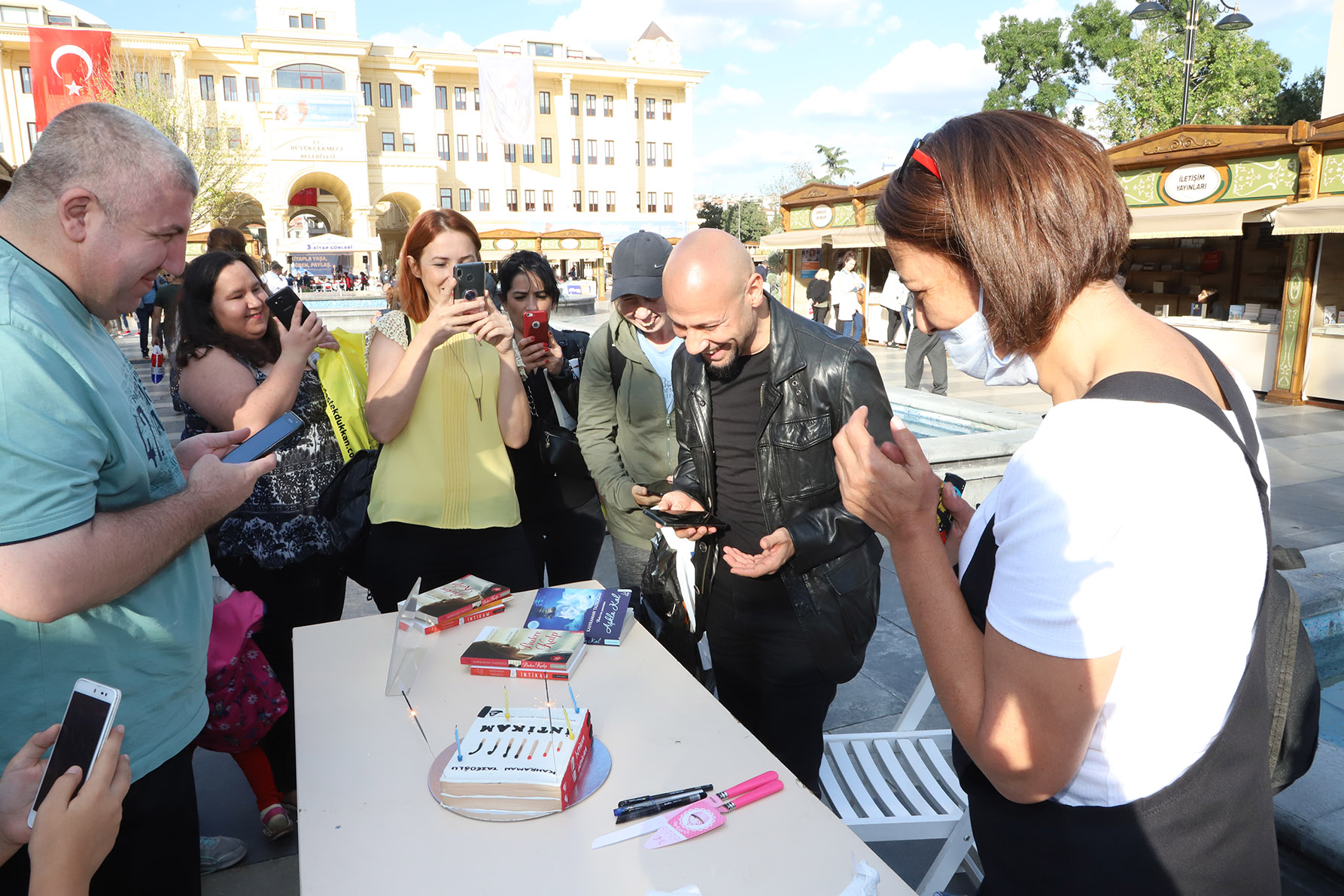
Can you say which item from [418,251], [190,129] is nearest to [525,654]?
[418,251]

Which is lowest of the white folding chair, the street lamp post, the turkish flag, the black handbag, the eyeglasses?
the white folding chair

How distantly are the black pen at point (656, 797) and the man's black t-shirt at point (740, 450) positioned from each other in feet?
3.20

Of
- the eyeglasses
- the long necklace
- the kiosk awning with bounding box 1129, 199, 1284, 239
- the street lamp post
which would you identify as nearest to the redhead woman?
the long necklace

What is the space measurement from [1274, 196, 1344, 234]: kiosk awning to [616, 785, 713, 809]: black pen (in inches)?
402

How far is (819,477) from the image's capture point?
2379mm

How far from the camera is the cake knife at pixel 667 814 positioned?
4.68 ft

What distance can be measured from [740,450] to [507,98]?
41.4 m

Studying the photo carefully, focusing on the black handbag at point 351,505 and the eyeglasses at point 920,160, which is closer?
the eyeglasses at point 920,160

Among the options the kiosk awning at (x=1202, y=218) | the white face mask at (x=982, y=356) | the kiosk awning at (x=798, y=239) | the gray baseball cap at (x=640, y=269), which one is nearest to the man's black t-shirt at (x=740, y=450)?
the gray baseball cap at (x=640, y=269)

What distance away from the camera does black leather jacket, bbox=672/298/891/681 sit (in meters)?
2.31

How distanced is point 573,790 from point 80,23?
61.8 meters

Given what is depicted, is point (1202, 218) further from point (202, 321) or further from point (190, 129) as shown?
point (190, 129)

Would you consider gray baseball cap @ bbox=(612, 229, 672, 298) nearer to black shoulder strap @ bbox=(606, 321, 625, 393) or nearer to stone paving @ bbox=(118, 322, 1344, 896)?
black shoulder strap @ bbox=(606, 321, 625, 393)

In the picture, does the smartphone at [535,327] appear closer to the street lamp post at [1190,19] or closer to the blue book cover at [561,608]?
the blue book cover at [561,608]
